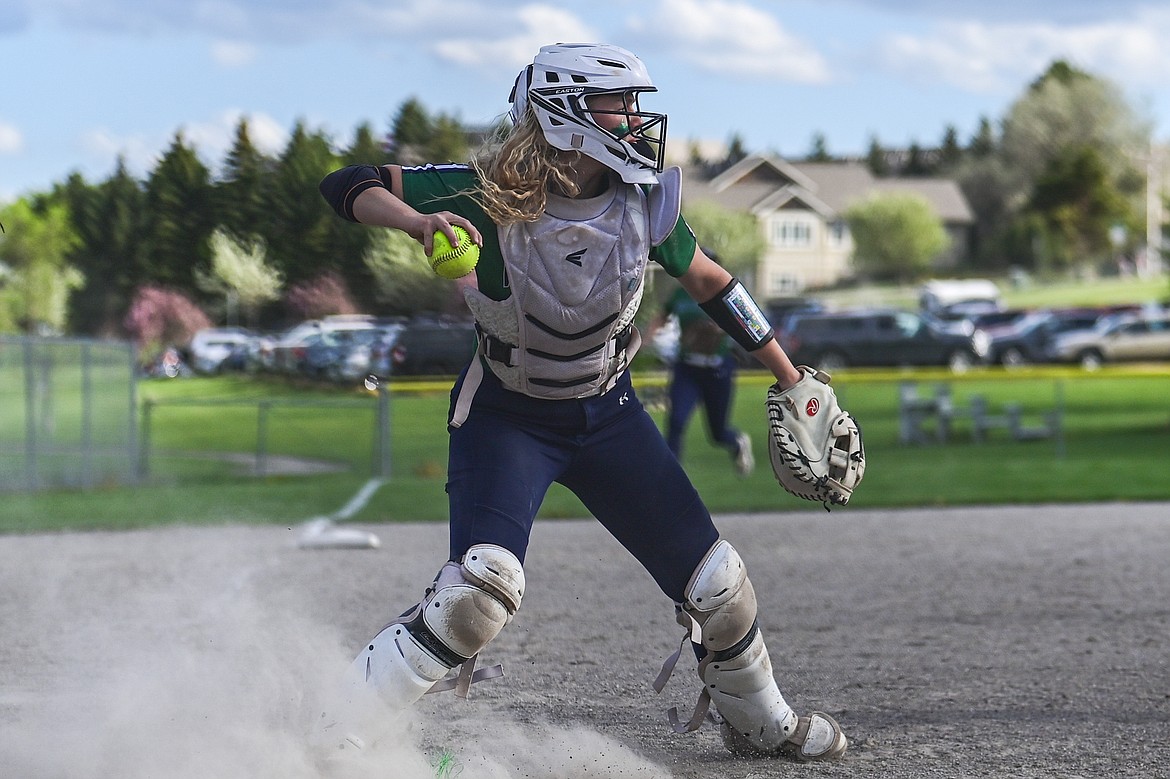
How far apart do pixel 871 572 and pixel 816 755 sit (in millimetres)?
4775

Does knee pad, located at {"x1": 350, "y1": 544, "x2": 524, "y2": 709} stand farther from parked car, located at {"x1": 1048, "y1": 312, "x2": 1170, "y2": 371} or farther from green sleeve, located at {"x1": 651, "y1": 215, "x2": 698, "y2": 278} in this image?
parked car, located at {"x1": 1048, "y1": 312, "x2": 1170, "y2": 371}

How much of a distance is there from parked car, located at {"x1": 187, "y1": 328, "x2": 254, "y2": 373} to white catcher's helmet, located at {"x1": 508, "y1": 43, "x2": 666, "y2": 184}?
4.24 m

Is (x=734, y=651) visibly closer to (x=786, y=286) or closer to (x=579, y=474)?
(x=579, y=474)

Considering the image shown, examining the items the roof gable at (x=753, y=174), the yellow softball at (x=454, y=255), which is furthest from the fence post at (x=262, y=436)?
the yellow softball at (x=454, y=255)

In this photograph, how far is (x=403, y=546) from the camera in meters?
10.4

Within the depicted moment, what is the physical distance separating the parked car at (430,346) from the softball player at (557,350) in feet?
12.0

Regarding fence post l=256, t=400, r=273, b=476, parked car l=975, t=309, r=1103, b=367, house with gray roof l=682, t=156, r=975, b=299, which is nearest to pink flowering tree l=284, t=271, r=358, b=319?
house with gray roof l=682, t=156, r=975, b=299

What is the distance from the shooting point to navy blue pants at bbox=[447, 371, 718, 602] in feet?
12.9

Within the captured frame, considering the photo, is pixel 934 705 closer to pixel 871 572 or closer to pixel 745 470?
pixel 871 572

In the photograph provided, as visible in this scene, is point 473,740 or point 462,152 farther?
point 462,152

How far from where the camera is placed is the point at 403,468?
18.2 metres

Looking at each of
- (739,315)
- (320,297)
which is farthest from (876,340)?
(739,315)

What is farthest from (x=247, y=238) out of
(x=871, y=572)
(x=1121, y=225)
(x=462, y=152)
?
(x=1121, y=225)

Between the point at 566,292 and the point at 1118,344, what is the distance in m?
37.3
